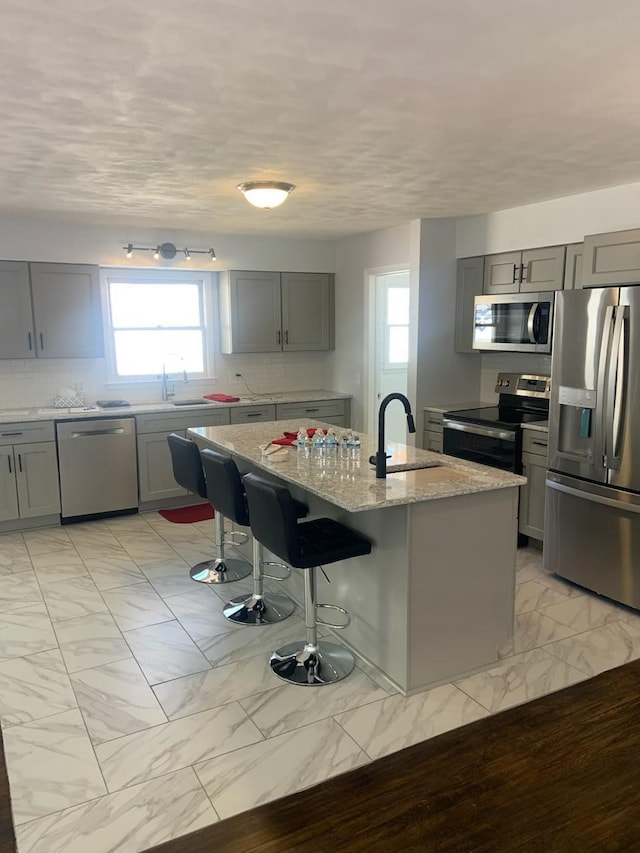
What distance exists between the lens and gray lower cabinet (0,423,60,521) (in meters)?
4.85

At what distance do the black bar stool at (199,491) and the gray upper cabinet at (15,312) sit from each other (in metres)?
1.92

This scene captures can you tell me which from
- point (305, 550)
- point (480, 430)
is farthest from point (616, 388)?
point (305, 550)

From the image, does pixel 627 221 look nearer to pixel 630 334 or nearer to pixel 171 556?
pixel 630 334

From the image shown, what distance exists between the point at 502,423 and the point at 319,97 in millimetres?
2788

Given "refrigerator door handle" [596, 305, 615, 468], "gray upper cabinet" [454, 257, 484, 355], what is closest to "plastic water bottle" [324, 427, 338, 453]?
"refrigerator door handle" [596, 305, 615, 468]

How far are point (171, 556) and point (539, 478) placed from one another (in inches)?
104

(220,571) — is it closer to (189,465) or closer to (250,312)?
(189,465)

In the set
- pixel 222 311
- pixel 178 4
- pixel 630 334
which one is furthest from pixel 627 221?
pixel 222 311

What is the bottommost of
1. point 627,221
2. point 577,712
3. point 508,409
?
point 577,712

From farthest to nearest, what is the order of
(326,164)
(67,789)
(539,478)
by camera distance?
(539,478), (326,164), (67,789)

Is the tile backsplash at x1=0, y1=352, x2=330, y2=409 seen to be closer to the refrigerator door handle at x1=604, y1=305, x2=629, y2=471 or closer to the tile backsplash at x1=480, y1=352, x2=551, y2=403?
the tile backsplash at x1=480, y1=352, x2=551, y2=403

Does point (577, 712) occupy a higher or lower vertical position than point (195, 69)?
lower

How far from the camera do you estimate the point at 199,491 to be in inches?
152

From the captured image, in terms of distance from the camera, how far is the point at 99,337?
5.45 metres
